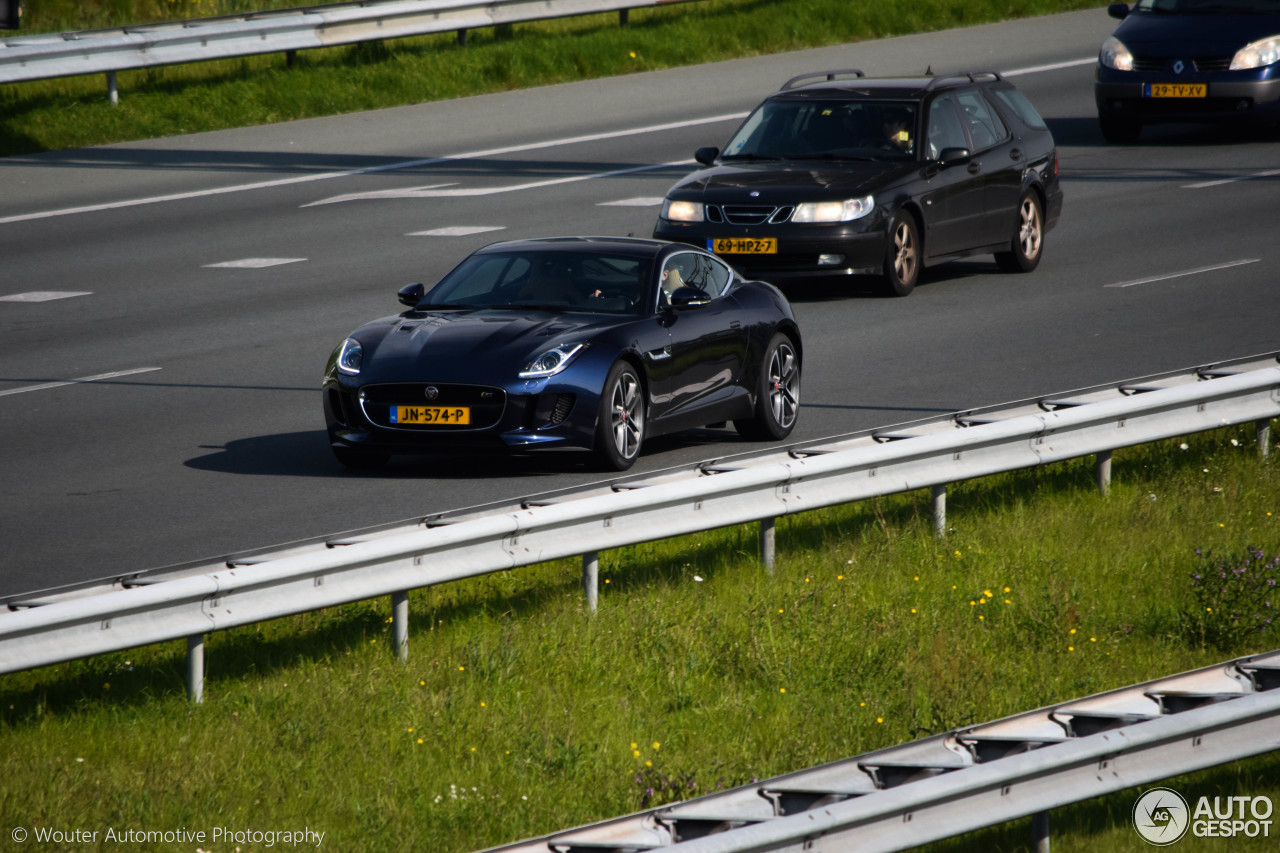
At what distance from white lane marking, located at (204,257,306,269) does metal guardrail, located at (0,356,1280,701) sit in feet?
34.2

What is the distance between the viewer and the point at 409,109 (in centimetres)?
2919

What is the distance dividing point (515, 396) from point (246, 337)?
571cm

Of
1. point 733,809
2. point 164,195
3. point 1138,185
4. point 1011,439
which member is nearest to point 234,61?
point 164,195

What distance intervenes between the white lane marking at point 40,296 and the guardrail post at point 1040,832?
45.7 feet

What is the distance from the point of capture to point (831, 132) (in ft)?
62.2

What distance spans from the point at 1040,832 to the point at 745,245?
12.1 m

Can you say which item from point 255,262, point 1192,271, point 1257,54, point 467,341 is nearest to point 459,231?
point 255,262

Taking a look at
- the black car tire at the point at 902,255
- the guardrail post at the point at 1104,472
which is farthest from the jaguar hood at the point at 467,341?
the black car tire at the point at 902,255

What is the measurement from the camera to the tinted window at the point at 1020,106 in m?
20.1

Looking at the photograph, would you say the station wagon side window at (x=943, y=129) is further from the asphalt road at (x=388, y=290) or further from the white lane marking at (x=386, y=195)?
the white lane marking at (x=386, y=195)

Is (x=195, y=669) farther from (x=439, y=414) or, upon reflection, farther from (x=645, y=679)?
(x=439, y=414)

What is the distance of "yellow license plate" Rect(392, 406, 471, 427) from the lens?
11.7m

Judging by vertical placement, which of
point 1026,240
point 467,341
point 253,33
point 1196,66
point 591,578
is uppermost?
point 253,33

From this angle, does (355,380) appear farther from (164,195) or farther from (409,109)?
(409,109)
